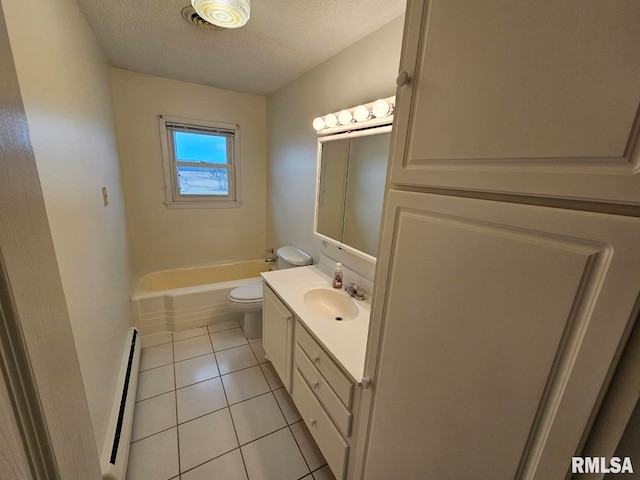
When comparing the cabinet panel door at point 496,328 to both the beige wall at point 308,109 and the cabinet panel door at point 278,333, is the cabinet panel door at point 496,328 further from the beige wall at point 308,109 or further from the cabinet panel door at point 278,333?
the beige wall at point 308,109

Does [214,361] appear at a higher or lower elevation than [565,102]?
lower

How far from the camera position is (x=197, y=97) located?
8.80ft

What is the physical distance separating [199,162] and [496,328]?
313 cm

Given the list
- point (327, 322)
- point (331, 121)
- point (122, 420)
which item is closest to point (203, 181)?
point (331, 121)

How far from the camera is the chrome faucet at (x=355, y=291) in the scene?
1.60m

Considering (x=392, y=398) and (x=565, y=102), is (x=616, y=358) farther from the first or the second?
(x=392, y=398)

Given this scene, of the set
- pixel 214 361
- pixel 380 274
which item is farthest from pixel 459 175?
pixel 214 361

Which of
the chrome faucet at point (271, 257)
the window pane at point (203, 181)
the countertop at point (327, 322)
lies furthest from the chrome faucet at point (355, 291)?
the window pane at point (203, 181)

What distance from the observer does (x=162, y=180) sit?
274 cm

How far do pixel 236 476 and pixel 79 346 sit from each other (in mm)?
1001

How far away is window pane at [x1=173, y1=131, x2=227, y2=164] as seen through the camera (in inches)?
110

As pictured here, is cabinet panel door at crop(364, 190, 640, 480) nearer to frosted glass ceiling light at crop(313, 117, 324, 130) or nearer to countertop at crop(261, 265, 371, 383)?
countertop at crop(261, 265, 371, 383)

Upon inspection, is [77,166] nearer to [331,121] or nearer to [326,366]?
[331,121]

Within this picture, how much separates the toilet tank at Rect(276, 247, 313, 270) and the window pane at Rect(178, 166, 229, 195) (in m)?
1.23
